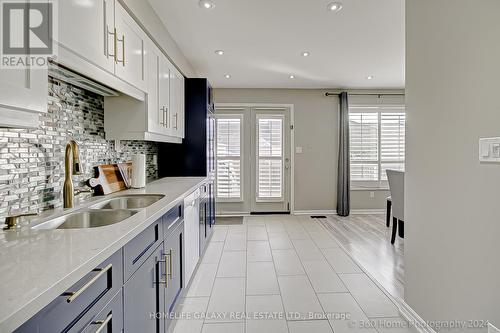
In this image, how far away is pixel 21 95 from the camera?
0.93m

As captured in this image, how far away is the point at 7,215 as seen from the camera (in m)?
1.28

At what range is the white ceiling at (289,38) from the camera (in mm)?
2510

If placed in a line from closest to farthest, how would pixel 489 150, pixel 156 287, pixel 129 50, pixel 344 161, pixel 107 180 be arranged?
pixel 489 150
pixel 156 287
pixel 129 50
pixel 107 180
pixel 344 161

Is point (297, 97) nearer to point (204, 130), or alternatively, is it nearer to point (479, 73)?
point (204, 130)

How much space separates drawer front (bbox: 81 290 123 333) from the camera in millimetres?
920

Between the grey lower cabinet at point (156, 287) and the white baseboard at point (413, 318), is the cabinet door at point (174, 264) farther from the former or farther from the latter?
the white baseboard at point (413, 318)

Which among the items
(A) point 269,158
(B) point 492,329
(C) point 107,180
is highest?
(A) point 269,158

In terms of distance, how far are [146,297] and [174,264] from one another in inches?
23.1

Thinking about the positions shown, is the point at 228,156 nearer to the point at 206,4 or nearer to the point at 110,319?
the point at 206,4

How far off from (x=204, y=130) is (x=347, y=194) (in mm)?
3191

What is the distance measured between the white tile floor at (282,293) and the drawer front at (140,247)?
0.83 m

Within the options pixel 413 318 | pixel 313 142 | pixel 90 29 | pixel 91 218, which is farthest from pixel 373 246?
pixel 90 29

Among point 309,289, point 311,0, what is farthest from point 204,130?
point 309,289

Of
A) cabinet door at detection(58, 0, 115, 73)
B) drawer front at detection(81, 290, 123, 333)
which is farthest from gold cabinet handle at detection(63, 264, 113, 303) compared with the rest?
cabinet door at detection(58, 0, 115, 73)
